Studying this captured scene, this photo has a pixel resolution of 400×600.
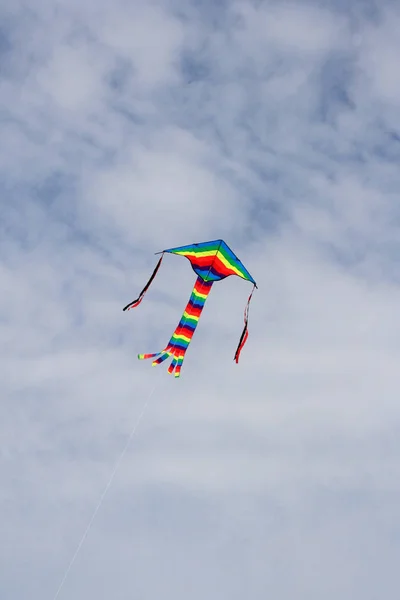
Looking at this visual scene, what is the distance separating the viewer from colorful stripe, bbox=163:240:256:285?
22.7m

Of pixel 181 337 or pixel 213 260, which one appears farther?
pixel 213 260

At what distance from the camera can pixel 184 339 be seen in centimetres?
2158

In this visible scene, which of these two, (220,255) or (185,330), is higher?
(220,255)

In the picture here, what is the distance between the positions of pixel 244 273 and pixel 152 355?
220 inches

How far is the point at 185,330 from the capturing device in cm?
2186

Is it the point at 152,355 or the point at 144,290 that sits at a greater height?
the point at 144,290

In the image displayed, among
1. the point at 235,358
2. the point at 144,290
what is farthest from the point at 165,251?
the point at 235,358

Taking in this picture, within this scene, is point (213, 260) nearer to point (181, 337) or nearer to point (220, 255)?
point (220, 255)

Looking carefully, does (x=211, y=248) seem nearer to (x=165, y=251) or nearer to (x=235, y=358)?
(x=165, y=251)

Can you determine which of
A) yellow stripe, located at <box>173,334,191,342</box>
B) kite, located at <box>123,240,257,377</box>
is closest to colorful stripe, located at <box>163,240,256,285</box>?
kite, located at <box>123,240,257,377</box>

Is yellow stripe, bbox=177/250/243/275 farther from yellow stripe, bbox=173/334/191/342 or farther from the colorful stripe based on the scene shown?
yellow stripe, bbox=173/334/191/342

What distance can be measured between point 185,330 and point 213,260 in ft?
10.2

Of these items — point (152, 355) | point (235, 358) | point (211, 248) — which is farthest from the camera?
point (211, 248)

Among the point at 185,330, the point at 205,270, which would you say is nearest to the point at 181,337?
the point at 185,330
